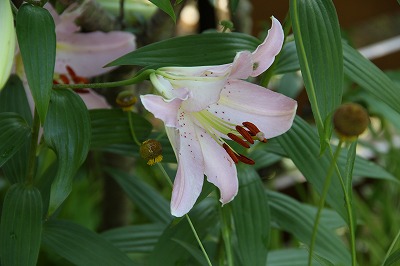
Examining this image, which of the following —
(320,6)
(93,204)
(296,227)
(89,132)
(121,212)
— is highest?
(320,6)

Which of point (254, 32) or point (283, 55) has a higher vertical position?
point (283, 55)

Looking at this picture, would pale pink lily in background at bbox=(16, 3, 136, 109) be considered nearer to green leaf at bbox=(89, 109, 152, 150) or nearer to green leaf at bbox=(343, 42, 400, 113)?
green leaf at bbox=(89, 109, 152, 150)

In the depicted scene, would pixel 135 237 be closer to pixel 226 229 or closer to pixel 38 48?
pixel 226 229

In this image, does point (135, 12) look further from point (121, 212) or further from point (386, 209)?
point (386, 209)

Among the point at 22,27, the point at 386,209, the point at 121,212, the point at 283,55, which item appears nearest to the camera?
the point at 22,27

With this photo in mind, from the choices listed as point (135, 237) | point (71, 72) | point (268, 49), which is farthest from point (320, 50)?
point (135, 237)

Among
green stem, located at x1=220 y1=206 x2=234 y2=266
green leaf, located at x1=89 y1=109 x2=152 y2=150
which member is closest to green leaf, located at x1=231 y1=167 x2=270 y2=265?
green stem, located at x1=220 y1=206 x2=234 y2=266

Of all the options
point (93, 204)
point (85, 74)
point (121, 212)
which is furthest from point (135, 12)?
point (93, 204)

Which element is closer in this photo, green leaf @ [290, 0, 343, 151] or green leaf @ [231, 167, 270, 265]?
green leaf @ [290, 0, 343, 151]
